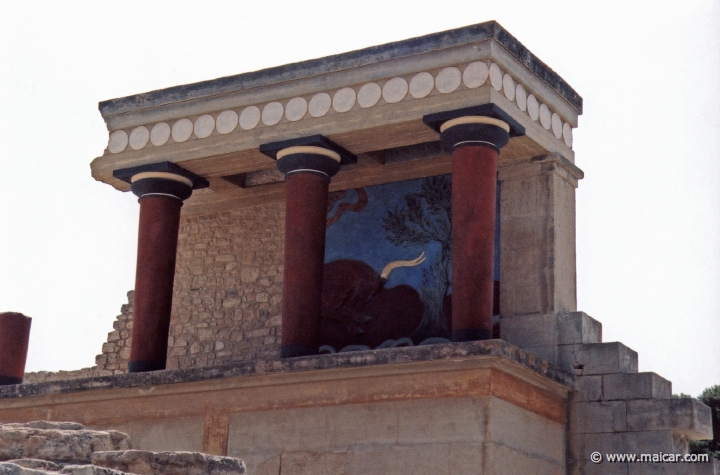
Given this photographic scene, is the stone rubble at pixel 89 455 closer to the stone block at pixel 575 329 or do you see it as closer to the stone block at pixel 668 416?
the stone block at pixel 668 416

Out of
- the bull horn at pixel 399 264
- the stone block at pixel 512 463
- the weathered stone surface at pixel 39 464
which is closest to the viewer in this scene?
the weathered stone surface at pixel 39 464

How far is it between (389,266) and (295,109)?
84.2 inches

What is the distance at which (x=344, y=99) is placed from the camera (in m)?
12.5

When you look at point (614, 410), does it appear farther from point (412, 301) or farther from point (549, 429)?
point (412, 301)

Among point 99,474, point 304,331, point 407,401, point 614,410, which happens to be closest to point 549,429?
point 614,410

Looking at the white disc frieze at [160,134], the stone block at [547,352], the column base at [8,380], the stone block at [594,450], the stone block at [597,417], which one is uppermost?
the white disc frieze at [160,134]

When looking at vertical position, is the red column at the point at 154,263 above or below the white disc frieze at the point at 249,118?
below

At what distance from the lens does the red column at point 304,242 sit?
1199cm

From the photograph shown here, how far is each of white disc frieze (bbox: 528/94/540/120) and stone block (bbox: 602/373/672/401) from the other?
2.80 m

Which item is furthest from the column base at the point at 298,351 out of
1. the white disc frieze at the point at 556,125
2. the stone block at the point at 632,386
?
the white disc frieze at the point at 556,125

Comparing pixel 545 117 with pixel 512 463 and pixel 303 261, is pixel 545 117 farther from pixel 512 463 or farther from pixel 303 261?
pixel 512 463

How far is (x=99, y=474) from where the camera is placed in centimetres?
572

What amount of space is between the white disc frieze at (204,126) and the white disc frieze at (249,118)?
40cm

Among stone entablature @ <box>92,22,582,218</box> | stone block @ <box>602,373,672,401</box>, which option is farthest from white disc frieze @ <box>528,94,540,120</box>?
stone block @ <box>602,373,672,401</box>
